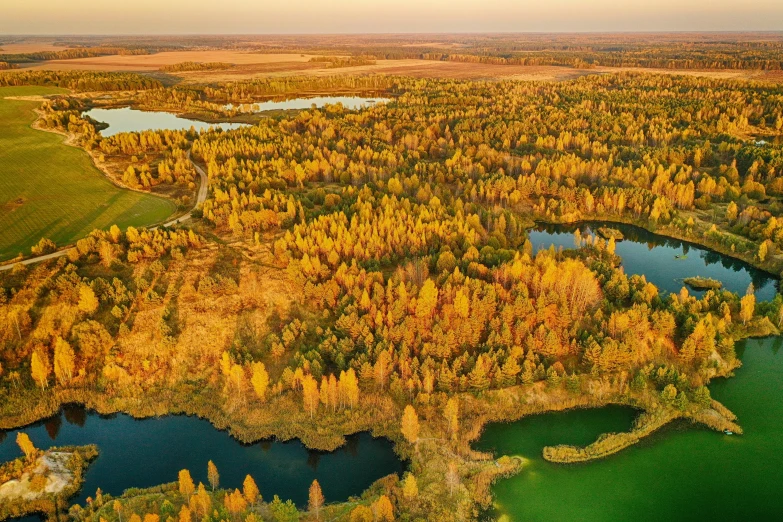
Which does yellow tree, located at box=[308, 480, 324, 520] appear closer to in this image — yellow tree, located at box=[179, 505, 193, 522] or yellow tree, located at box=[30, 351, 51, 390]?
yellow tree, located at box=[179, 505, 193, 522]

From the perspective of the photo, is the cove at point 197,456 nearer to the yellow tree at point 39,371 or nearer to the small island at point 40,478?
the small island at point 40,478

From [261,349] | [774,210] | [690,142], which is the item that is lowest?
[261,349]

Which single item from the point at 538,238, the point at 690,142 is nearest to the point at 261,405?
the point at 538,238

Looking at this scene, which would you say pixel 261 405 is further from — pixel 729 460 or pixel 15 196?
pixel 15 196

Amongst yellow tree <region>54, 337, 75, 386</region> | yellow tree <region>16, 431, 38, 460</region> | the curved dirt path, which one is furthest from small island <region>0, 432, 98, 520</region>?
the curved dirt path

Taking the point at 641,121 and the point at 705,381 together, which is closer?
the point at 705,381
